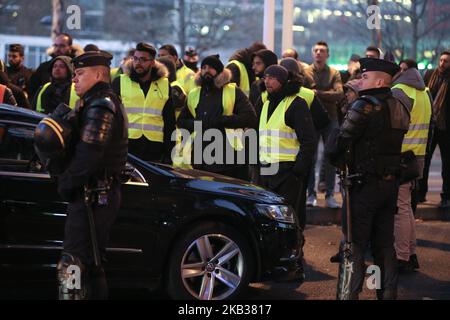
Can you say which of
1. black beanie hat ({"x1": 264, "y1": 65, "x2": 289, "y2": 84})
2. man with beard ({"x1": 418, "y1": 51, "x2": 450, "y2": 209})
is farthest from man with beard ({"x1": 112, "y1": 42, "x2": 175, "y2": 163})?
man with beard ({"x1": 418, "y1": 51, "x2": 450, "y2": 209})

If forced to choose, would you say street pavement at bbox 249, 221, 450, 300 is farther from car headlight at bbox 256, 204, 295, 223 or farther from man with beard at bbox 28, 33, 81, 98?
man with beard at bbox 28, 33, 81, 98

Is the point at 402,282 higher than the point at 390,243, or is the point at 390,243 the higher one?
the point at 390,243

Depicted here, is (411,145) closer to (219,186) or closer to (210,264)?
(219,186)

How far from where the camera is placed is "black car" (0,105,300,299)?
6.25 m

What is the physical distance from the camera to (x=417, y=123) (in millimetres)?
8617

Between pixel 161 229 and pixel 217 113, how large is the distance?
2536 millimetres

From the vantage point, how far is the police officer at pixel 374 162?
20.0ft

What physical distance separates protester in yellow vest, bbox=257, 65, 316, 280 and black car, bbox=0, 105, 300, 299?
1111 mm

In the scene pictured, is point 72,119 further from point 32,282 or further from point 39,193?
point 32,282

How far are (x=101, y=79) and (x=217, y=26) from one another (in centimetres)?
3209

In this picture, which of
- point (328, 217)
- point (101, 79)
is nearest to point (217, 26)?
point (328, 217)

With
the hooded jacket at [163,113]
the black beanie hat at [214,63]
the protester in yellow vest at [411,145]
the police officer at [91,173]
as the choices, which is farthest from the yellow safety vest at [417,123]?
the police officer at [91,173]

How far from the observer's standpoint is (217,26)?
37.2 meters

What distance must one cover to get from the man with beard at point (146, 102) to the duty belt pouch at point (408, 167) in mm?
3059
